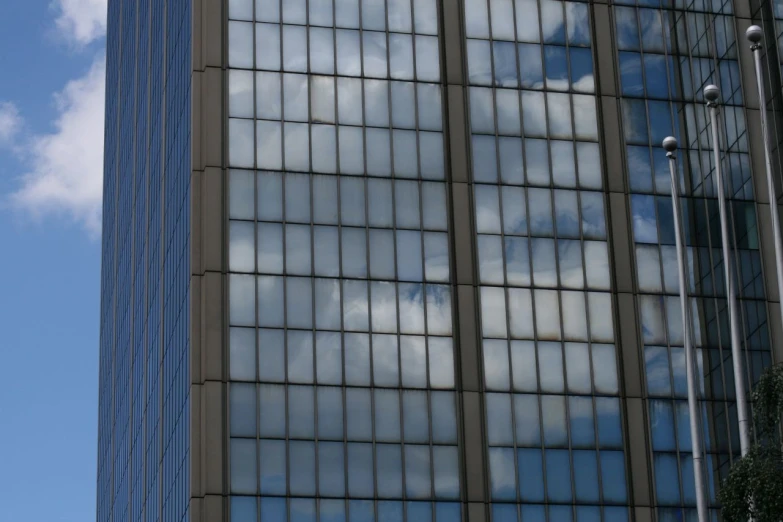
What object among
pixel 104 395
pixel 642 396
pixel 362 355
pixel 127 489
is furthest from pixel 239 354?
pixel 104 395

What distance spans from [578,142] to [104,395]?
39.9 metres

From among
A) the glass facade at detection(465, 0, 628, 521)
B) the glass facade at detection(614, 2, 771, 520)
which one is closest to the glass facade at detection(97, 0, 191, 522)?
the glass facade at detection(465, 0, 628, 521)

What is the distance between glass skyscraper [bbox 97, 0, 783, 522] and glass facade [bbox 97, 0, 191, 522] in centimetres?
50

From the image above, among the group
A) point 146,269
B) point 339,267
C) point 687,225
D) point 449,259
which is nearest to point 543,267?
point 449,259

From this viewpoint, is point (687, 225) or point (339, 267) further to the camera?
point (687, 225)

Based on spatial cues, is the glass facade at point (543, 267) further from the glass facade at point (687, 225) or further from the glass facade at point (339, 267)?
the glass facade at point (339, 267)

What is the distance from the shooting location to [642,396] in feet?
215

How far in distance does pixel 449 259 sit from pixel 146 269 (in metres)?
19.2

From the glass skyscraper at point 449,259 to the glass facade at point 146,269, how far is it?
0.50 meters

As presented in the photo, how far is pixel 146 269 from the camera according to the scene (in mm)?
78562

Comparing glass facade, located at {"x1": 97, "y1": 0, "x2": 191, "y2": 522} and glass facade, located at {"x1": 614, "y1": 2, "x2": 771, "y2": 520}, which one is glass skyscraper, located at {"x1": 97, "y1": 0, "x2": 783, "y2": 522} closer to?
glass facade, located at {"x1": 614, "y1": 2, "x2": 771, "y2": 520}

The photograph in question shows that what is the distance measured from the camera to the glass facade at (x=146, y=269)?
66.6 metres

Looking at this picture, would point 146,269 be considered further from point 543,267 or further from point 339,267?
point 543,267

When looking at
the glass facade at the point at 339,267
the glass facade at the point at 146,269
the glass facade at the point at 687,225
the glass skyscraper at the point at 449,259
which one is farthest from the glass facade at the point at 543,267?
the glass facade at the point at 146,269
